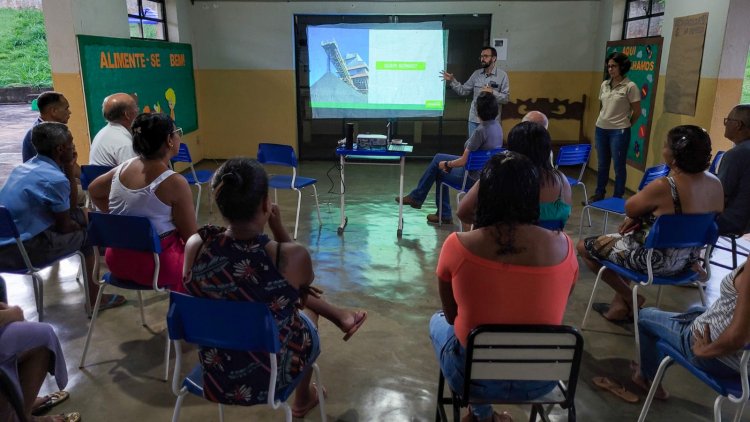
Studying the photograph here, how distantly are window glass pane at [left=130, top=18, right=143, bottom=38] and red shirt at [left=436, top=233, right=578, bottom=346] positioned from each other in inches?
223

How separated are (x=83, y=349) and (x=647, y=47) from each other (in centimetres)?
615

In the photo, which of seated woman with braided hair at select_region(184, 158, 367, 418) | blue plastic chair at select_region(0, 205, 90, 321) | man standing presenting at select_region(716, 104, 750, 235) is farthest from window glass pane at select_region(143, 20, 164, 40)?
man standing presenting at select_region(716, 104, 750, 235)

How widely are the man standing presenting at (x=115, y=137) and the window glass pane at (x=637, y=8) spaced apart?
5908 millimetres

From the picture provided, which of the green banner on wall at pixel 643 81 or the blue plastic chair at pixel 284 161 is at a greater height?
the green banner on wall at pixel 643 81

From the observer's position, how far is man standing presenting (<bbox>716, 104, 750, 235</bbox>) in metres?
3.22

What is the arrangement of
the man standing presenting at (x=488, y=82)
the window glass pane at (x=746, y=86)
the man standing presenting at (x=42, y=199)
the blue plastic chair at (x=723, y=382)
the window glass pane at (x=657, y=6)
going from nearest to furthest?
the blue plastic chair at (x=723, y=382) < the man standing presenting at (x=42, y=199) < the window glass pane at (x=746, y=86) < the man standing presenting at (x=488, y=82) < the window glass pane at (x=657, y=6)

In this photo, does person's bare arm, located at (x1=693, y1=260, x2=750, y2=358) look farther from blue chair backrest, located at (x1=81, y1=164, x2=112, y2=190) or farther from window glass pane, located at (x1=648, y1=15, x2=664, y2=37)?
window glass pane, located at (x1=648, y1=15, x2=664, y2=37)

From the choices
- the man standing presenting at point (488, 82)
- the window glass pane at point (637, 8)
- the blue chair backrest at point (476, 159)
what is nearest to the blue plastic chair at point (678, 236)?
the blue chair backrest at point (476, 159)

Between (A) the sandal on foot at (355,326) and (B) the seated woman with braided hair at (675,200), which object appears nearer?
→ (A) the sandal on foot at (355,326)

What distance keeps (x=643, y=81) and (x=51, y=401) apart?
6.30 metres

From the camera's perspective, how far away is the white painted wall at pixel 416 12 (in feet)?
24.5

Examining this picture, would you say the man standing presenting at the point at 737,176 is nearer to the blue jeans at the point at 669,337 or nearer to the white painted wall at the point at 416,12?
the blue jeans at the point at 669,337

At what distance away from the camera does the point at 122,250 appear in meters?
2.55

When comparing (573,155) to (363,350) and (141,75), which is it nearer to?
(363,350)
